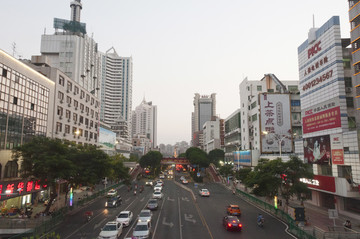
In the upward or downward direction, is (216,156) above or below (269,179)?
above

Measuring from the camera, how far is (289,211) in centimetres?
3259

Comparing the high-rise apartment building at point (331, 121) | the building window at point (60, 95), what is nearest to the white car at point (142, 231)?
the high-rise apartment building at point (331, 121)

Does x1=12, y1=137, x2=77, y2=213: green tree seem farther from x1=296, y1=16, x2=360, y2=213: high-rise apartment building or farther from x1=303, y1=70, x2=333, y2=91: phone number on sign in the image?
x1=303, y1=70, x2=333, y2=91: phone number on sign

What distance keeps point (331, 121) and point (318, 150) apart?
18.4 ft

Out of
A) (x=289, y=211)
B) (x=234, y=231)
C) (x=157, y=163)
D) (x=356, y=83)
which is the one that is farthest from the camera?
(x=157, y=163)

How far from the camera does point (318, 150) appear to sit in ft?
142

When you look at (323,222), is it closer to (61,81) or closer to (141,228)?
(141,228)

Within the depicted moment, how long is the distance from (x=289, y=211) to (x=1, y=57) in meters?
42.5

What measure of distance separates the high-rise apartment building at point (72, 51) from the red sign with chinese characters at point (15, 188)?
66.6 meters

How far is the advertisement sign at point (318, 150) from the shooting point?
41.1m

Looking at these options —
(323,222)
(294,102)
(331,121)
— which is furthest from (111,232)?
(294,102)

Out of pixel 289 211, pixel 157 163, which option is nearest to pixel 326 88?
pixel 289 211

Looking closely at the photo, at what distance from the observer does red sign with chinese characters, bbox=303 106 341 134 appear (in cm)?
3944

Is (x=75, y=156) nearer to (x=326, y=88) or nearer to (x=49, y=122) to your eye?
(x=49, y=122)
